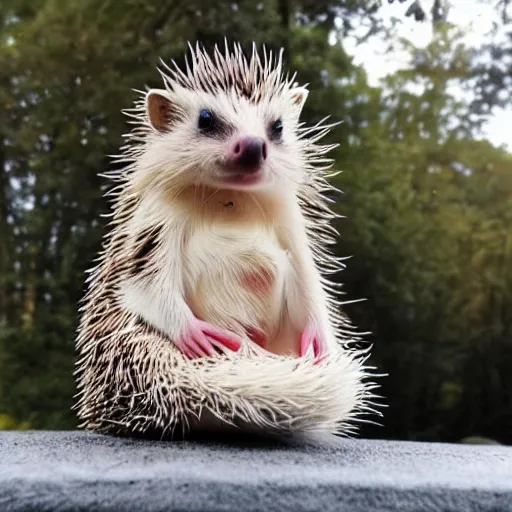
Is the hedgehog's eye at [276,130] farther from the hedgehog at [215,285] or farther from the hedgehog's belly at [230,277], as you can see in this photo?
the hedgehog's belly at [230,277]

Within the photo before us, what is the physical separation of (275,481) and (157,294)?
0.32 meters

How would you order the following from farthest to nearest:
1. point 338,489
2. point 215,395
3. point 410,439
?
point 410,439
point 215,395
point 338,489

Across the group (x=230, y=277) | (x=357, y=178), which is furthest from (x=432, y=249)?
(x=230, y=277)

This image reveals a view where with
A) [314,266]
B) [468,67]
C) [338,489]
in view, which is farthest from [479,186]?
[338,489]

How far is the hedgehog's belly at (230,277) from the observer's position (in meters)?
0.81

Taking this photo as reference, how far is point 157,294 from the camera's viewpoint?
2.60 ft

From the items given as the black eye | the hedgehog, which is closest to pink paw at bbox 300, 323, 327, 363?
the hedgehog

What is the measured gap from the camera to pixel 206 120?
834mm

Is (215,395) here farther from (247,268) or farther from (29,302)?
(29,302)

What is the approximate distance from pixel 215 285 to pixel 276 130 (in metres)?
0.23

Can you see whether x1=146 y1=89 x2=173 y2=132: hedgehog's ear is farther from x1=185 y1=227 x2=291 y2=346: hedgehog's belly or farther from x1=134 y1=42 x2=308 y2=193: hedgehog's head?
x1=185 y1=227 x2=291 y2=346: hedgehog's belly

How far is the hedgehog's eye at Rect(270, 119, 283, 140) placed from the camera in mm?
860

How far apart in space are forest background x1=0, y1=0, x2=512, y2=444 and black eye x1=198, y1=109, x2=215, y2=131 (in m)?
0.45

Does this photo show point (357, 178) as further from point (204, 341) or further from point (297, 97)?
point (204, 341)
